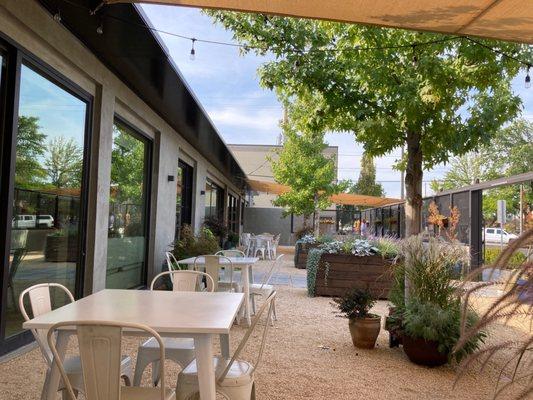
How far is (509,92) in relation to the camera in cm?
574

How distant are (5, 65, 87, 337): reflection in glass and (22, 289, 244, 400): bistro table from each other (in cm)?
146

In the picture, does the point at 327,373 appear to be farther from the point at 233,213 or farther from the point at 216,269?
the point at 233,213

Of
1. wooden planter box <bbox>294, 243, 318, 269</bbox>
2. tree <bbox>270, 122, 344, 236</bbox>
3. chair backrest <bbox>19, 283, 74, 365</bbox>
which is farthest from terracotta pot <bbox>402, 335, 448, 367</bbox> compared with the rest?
tree <bbox>270, 122, 344, 236</bbox>

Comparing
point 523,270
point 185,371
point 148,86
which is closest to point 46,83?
point 148,86

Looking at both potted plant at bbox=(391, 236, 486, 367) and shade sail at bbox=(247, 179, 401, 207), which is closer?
potted plant at bbox=(391, 236, 486, 367)

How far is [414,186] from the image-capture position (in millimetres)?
5477

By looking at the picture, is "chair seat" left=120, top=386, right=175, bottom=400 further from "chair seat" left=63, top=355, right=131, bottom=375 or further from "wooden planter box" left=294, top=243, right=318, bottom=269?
"wooden planter box" left=294, top=243, right=318, bottom=269

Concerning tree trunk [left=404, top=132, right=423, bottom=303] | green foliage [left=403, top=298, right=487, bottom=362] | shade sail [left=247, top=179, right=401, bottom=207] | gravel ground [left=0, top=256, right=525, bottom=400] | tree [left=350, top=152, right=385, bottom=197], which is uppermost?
tree [left=350, top=152, right=385, bottom=197]

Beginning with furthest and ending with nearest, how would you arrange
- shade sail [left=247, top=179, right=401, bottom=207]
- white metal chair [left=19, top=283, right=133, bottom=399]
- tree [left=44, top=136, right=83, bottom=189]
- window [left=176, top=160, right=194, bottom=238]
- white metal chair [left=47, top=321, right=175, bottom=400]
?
shade sail [left=247, top=179, right=401, bottom=207] → window [left=176, top=160, right=194, bottom=238] → tree [left=44, top=136, right=83, bottom=189] → white metal chair [left=19, top=283, right=133, bottom=399] → white metal chair [left=47, top=321, right=175, bottom=400]

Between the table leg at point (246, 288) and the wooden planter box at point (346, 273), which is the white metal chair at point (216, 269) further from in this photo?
the wooden planter box at point (346, 273)

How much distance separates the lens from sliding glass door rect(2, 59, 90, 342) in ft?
13.0

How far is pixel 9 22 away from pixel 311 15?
2314 millimetres

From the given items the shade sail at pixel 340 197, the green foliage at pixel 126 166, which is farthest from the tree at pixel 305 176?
the green foliage at pixel 126 166

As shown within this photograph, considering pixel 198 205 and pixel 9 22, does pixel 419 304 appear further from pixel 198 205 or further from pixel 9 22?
pixel 198 205
